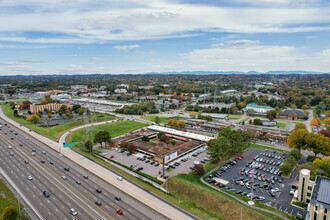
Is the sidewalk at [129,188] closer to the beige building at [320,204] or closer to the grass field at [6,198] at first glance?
the grass field at [6,198]

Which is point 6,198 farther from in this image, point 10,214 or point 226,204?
point 226,204

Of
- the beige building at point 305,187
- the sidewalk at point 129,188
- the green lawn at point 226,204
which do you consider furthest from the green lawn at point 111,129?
the beige building at point 305,187

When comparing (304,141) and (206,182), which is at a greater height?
(304,141)

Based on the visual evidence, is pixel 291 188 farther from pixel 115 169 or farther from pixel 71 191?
pixel 71 191

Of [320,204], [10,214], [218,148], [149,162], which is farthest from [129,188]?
[320,204]

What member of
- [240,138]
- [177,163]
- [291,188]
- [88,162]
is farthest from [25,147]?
[291,188]
